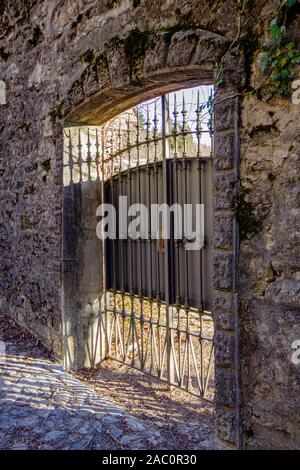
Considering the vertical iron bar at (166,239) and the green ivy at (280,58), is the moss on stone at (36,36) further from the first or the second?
the green ivy at (280,58)

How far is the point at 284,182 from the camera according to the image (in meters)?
2.20

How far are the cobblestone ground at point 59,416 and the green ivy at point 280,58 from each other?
87.8 inches

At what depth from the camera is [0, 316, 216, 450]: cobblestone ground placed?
2629 millimetres

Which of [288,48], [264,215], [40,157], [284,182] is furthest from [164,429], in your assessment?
[40,157]

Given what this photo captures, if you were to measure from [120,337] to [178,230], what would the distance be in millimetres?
1387

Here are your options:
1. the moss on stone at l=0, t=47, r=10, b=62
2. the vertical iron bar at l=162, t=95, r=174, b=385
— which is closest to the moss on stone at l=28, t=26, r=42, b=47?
the moss on stone at l=0, t=47, r=10, b=62

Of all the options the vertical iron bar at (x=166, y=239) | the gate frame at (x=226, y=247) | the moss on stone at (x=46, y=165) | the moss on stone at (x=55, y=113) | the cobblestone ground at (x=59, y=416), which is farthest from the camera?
the moss on stone at (x=46, y=165)

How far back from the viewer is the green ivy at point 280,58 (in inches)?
81.7

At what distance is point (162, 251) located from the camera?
360 cm

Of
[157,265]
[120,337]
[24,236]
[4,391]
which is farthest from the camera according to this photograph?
[24,236]

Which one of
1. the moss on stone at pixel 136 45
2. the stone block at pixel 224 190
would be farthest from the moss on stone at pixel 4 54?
the stone block at pixel 224 190

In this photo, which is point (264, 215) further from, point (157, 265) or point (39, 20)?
point (39, 20)

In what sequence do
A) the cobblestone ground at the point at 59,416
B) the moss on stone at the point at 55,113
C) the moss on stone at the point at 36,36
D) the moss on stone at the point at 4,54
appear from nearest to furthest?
the cobblestone ground at the point at 59,416, the moss on stone at the point at 55,113, the moss on stone at the point at 36,36, the moss on stone at the point at 4,54

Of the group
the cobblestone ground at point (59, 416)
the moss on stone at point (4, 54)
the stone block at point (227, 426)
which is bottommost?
the cobblestone ground at point (59, 416)
